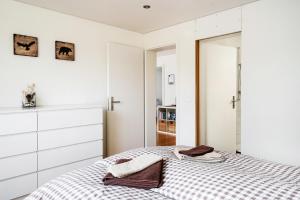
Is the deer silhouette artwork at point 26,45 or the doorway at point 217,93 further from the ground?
the deer silhouette artwork at point 26,45

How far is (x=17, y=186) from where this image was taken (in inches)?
87.2

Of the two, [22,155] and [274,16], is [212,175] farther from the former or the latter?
[274,16]

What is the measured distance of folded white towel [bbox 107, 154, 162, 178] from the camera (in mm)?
1252

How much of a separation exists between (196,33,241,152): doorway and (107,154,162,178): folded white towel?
6.71 ft

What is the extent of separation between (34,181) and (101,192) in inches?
64.1

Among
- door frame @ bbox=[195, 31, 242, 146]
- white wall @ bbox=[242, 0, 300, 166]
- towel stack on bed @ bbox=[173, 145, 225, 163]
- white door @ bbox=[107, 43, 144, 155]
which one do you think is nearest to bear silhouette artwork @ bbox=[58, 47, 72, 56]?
white door @ bbox=[107, 43, 144, 155]

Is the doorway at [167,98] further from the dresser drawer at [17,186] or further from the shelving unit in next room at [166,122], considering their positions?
the dresser drawer at [17,186]

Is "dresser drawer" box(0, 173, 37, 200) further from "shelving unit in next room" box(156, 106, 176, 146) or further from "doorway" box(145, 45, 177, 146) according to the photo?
"shelving unit in next room" box(156, 106, 176, 146)

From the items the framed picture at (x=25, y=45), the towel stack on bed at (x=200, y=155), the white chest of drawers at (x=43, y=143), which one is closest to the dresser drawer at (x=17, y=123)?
the white chest of drawers at (x=43, y=143)

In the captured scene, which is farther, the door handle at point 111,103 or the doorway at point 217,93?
the door handle at point 111,103

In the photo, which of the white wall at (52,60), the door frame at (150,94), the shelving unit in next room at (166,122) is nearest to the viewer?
the white wall at (52,60)

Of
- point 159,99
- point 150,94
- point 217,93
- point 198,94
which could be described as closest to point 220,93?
point 217,93

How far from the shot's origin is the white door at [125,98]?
11.5 feet

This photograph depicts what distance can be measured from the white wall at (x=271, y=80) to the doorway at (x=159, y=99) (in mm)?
1678
